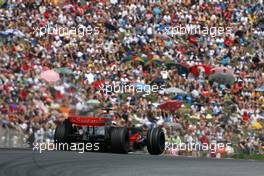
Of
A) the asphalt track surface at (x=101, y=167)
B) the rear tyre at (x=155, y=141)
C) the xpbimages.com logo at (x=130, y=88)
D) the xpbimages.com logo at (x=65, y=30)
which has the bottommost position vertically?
the asphalt track surface at (x=101, y=167)

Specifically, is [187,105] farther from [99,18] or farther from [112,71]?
[99,18]

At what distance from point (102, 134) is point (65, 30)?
1152 cm

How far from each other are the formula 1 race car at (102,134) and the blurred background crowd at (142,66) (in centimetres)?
93

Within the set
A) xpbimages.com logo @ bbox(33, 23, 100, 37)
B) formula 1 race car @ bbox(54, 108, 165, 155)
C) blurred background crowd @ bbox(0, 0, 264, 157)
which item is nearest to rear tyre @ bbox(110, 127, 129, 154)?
formula 1 race car @ bbox(54, 108, 165, 155)

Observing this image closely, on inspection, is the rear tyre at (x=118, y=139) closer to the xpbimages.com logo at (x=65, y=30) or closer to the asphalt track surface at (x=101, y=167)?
the asphalt track surface at (x=101, y=167)

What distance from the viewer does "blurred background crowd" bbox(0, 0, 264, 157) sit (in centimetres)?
2730

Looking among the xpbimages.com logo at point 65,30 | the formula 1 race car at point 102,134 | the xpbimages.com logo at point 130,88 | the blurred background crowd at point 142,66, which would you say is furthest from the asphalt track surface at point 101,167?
the xpbimages.com logo at point 65,30

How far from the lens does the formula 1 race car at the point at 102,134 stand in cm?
2289

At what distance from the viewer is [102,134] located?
23.0 metres

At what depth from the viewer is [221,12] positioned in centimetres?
3491

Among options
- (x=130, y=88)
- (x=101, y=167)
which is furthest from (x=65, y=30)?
(x=101, y=167)

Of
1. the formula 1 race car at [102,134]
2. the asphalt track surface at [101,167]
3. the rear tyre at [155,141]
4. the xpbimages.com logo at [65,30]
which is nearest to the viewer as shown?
the asphalt track surface at [101,167]

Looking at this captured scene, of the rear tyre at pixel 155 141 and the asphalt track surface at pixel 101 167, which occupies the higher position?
the rear tyre at pixel 155 141

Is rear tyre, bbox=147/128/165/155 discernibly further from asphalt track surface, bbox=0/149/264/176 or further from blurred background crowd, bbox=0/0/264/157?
asphalt track surface, bbox=0/149/264/176
